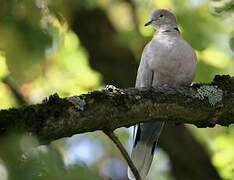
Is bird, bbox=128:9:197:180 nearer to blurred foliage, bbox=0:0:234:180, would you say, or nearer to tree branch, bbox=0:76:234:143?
blurred foliage, bbox=0:0:234:180

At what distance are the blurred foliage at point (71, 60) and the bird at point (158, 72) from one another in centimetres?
26

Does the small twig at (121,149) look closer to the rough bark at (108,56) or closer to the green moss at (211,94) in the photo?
the green moss at (211,94)

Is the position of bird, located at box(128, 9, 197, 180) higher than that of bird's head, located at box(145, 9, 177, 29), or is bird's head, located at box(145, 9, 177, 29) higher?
bird's head, located at box(145, 9, 177, 29)

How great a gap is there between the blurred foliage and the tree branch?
0.85ft

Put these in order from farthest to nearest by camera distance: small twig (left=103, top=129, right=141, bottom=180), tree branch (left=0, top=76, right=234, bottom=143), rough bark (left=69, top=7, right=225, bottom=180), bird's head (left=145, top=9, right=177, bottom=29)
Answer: rough bark (left=69, top=7, right=225, bottom=180)
bird's head (left=145, top=9, right=177, bottom=29)
small twig (left=103, top=129, right=141, bottom=180)
tree branch (left=0, top=76, right=234, bottom=143)

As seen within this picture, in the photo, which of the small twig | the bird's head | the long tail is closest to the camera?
the small twig

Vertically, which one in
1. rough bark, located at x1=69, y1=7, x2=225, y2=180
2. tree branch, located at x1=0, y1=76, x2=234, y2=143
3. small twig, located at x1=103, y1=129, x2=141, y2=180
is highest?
rough bark, located at x1=69, y1=7, x2=225, y2=180

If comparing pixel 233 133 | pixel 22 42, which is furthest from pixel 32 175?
pixel 233 133

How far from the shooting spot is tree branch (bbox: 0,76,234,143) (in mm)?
2305

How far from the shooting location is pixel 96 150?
6820 millimetres

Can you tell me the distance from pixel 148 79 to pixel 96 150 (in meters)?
2.97

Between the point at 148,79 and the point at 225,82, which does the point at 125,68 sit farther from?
the point at 225,82

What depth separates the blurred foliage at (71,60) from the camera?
120 centimetres

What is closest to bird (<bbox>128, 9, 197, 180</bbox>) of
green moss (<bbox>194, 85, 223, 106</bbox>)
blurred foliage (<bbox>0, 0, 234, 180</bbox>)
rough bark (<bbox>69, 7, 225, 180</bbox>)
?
blurred foliage (<bbox>0, 0, 234, 180</bbox>)
